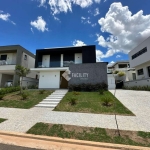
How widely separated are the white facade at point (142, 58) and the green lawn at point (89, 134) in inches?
693

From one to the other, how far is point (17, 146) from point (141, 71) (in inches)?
955

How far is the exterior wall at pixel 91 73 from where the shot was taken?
13797mm

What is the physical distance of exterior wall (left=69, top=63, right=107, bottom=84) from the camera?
13797 mm

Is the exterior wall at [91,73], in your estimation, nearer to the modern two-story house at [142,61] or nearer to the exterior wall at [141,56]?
the modern two-story house at [142,61]

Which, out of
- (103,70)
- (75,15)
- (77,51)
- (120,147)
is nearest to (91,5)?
(75,15)

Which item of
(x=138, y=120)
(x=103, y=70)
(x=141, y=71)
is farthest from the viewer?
(x=141, y=71)

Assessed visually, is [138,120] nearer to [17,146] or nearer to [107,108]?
[107,108]

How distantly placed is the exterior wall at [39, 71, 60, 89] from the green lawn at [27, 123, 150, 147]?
11.8m

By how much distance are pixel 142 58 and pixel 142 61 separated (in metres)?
0.55

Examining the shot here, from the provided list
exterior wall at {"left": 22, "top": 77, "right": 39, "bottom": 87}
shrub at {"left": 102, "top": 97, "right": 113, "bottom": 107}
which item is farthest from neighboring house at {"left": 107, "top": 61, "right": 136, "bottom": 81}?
exterior wall at {"left": 22, "top": 77, "right": 39, "bottom": 87}

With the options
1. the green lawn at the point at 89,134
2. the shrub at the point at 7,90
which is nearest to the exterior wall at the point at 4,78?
the shrub at the point at 7,90

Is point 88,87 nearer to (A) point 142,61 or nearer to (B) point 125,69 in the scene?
(A) point 142,61

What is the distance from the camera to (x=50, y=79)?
1688cm

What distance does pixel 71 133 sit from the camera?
4.26 metres
